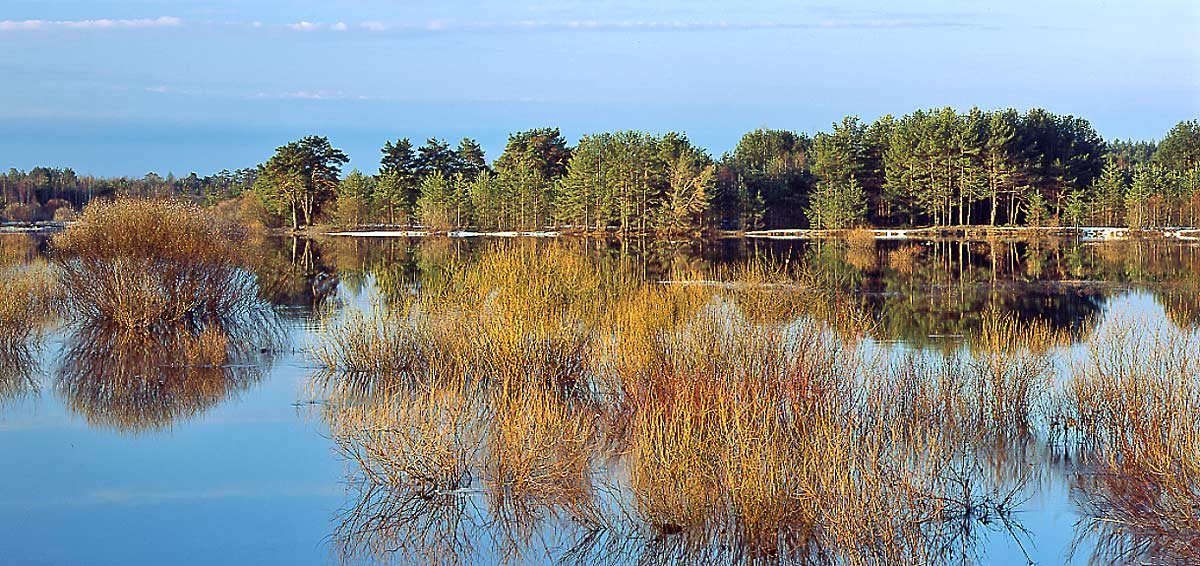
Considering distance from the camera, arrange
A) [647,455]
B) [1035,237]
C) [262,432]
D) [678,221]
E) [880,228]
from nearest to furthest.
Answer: [647,455], [262,432], [1035,237], [678,221], [880,228]

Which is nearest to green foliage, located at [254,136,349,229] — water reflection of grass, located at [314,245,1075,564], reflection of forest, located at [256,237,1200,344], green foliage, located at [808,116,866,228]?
reflection of forest, located at [256,237,1200,344]

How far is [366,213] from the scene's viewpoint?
80312 mm

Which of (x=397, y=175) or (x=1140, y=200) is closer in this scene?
(x=1140, y=200)

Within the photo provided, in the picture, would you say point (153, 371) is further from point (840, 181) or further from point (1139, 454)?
point (840, 181)

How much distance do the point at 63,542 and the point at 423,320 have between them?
6.21 meters

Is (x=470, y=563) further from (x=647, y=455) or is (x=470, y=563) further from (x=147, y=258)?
(x=147, y=258)

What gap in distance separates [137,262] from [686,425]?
14.3m

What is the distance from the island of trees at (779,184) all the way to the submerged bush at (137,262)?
43.3 m

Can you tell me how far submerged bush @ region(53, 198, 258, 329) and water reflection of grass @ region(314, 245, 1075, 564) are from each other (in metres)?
6.67

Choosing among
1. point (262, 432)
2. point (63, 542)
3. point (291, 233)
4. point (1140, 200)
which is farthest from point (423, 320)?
point (291, 233)

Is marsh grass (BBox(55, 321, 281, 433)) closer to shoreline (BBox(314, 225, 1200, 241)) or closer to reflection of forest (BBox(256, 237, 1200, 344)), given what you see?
reflection of forest (BBox(256, 237, 1200, 344))

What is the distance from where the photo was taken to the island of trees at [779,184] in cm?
6306

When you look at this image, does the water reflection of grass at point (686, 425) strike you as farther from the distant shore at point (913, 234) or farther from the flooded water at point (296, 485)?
the distant shore at point (913, 234)

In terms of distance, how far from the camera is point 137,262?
19594 millimetres
